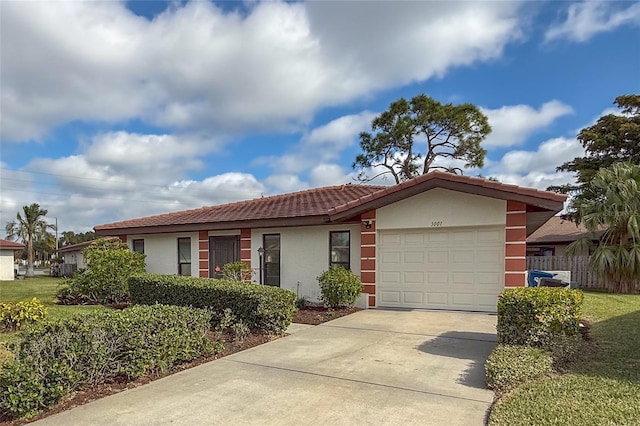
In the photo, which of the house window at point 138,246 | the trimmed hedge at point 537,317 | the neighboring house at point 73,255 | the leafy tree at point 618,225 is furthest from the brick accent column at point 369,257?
the neighboring house at point 73,255

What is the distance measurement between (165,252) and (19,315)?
731cm

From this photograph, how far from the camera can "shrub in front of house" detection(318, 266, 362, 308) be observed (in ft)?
34.5

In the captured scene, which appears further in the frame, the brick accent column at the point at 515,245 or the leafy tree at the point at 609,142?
the leafy tree at the point at 609,142

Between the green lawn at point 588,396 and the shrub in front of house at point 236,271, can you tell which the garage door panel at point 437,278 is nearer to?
the green lawn at point 588,396

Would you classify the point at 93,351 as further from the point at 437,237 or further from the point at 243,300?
the point at 437,237

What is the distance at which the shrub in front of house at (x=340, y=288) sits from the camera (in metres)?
10.5

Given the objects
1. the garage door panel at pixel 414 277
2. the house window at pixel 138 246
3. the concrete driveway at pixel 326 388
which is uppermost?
the house window at pixel 138 246

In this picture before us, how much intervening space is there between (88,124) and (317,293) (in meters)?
13.6

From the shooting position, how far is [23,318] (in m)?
8.83

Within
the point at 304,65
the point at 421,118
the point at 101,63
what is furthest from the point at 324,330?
the point at 421,118

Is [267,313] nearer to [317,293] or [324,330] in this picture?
[324,330]

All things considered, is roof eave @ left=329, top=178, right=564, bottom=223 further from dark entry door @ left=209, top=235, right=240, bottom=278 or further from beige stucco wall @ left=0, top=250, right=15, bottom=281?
beige stucco wall @ left=0, top=250, right=15, bottom=281

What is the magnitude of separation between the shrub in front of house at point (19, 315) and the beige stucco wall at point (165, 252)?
6.20m

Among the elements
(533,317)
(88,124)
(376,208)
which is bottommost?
(533,317)
